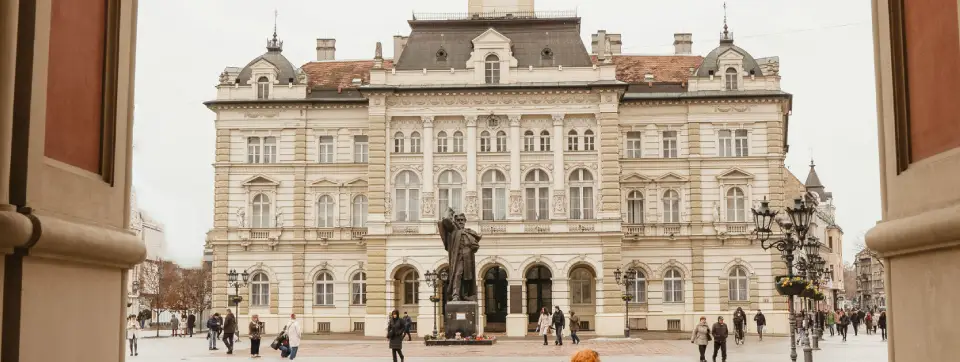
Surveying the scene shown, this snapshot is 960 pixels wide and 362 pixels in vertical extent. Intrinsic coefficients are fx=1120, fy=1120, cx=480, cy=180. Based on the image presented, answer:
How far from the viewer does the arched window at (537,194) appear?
57094 mm

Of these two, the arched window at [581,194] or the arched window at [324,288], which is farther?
the arched window at [324,288]

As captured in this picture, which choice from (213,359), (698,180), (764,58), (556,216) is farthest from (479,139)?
(213,359)

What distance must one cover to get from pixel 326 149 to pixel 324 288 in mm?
7565

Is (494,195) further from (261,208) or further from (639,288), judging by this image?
(261,208)

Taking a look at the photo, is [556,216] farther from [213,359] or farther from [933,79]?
[933,79]

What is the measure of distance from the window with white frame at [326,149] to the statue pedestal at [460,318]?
74.0 feet

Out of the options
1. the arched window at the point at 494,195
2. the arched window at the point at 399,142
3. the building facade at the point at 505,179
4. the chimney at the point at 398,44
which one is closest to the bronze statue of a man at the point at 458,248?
the building facade at the point at 505,179

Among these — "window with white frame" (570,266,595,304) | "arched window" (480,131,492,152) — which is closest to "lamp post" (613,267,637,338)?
"window with white frame" (570,266,595,304)

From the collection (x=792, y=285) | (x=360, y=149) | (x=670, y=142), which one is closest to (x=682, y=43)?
(x=670, y=142)

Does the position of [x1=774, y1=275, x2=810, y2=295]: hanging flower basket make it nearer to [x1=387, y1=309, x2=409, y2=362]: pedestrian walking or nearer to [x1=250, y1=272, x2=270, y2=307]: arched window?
[x1=387, y1=309, x2=409, y2=362]: pedestrian walking

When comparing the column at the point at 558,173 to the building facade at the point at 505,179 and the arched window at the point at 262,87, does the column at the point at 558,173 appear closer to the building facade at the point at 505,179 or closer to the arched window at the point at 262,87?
the building facade at the point at 505,179

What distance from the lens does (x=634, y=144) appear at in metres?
60.8

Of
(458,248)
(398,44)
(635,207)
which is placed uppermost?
(398,44)

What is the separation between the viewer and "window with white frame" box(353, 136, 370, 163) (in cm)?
6084
